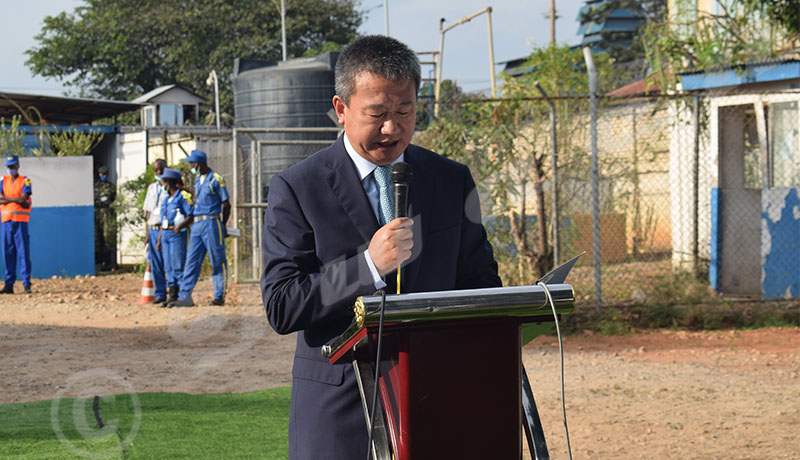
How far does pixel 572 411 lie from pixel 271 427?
2.26 metres

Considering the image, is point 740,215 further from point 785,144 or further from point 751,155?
point 785,144

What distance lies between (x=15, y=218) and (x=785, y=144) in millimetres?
11998

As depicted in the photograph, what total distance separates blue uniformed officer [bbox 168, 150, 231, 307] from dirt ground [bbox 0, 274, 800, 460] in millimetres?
599

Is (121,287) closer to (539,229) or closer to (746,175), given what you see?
(539,229)

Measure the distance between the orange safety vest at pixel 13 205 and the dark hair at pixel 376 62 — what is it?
14.1m

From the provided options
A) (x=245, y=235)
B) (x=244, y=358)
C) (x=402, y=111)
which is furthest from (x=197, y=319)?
(x=402, y=111)

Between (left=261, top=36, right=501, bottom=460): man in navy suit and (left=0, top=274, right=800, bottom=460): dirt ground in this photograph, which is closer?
(left=261, top=36, right=501, bottom=460): man in navy suit

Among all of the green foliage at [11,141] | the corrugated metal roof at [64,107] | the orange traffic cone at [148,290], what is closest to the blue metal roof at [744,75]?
the orange traffic cone at [148,290]

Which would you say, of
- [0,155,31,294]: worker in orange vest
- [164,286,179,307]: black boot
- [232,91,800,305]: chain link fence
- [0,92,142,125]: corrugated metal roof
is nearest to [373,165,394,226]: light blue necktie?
[232,91,800,305]: chain link fence

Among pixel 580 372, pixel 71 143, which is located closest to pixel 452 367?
pixel 580 372

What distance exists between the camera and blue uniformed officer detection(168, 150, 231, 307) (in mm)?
13195

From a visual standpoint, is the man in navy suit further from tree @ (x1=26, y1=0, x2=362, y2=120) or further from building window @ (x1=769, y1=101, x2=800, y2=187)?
tree @ (x1=26, y1=0, x2=362, y2=120)

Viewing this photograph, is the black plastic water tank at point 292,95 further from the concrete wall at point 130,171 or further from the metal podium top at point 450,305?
the metal podium top at point 450,305

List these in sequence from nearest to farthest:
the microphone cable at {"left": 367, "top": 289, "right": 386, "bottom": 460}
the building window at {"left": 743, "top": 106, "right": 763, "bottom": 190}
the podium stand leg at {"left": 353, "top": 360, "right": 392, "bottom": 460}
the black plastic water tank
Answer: the microphone cable at {"left": 367, "top": 289, "right": 386, "bottom": 460}
the podium stand leg at {"left": 353, "top": 360, "right": 392, "bottom": 460}
the building window at {"left": 743, "top": 106, "right": 763, "bottom": 190}
the black plastic water tank
